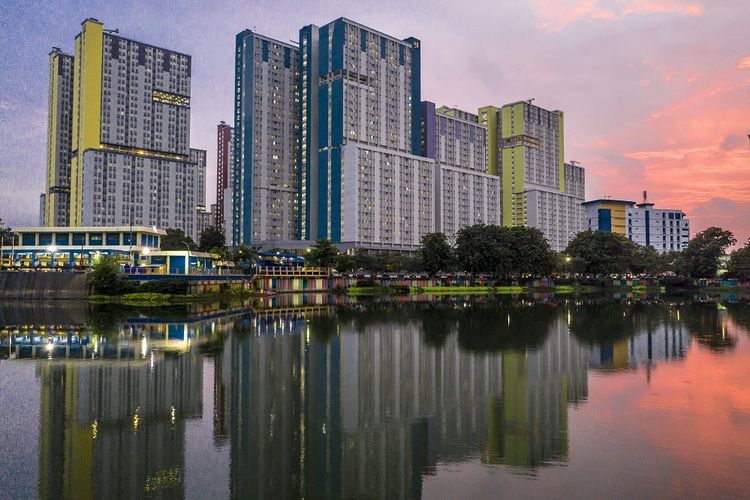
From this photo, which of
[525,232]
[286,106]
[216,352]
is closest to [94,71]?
[286,106]

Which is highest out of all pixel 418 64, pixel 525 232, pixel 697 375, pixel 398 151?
pixel 418 64

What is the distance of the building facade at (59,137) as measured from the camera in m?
187

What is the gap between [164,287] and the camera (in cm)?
8056

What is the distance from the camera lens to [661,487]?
517 inches

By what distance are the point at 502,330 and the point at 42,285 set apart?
66.6 metres

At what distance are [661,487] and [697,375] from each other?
1639 cm

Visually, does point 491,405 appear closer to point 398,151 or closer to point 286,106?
point 398,151

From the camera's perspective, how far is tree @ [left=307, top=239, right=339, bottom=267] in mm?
125625

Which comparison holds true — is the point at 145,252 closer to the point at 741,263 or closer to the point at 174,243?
the point at 174,243

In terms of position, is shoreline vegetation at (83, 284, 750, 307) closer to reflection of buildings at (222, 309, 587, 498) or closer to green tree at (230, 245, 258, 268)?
green tree at (230, 245, 258, 268)

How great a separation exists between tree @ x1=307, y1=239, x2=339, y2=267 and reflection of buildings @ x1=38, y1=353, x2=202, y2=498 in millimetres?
97819

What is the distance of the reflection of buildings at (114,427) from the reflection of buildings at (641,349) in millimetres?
20456

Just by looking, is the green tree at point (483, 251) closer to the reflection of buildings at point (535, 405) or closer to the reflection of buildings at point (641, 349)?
the reflection of buildings at point (641, 349)

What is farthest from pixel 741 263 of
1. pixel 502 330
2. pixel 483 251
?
pixel 502 330
